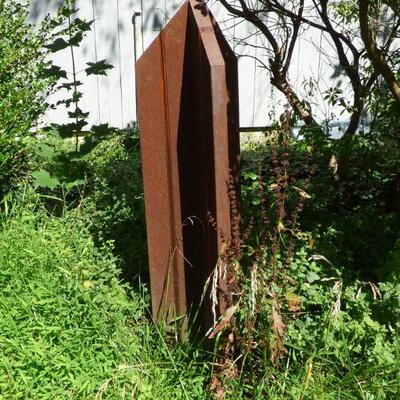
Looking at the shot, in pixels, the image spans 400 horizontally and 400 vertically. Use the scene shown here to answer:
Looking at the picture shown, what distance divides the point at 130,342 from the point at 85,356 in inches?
8.6

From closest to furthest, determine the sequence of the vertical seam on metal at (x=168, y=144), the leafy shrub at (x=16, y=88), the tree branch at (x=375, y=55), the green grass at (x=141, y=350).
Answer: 1. the green grass at (x=141, y=350)
2. the vertical seam on metal at (x=168, y=144)
3. the tree branch at (x=375, y=55)
4. the leafy shrub at (x=16, y=88)

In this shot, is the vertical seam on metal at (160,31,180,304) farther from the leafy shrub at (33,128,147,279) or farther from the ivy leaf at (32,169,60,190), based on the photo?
the ivy leaf at (32,169,60,190)

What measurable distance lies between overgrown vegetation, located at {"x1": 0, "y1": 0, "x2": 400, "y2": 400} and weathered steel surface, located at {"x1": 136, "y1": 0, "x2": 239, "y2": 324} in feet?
0.62

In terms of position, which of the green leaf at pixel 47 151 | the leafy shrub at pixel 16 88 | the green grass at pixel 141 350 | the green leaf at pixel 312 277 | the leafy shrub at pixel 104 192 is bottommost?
the green grass at pixel 141 350

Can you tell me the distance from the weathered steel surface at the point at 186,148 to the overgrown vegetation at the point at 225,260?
0.19 metres

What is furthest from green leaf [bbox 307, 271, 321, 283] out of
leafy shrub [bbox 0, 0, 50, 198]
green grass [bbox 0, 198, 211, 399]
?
leafy shrub [bbox 0, 0, 50, 198]

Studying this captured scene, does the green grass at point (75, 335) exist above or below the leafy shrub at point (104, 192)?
below

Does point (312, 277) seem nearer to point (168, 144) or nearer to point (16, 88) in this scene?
point (168, 144)

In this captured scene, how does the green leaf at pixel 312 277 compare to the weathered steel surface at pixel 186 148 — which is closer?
the weathered steel surface at pixel 186 148

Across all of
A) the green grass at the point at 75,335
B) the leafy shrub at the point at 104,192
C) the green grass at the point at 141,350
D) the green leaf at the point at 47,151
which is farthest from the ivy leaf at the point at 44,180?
the green grass at the point at 141,350

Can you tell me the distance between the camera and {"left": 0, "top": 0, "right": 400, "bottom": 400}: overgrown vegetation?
2.42 m

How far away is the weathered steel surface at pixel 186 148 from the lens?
2494mm

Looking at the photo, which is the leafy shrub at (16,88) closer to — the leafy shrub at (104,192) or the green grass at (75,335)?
the leafy shrub at (104,192)

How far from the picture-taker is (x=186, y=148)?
2.83m
